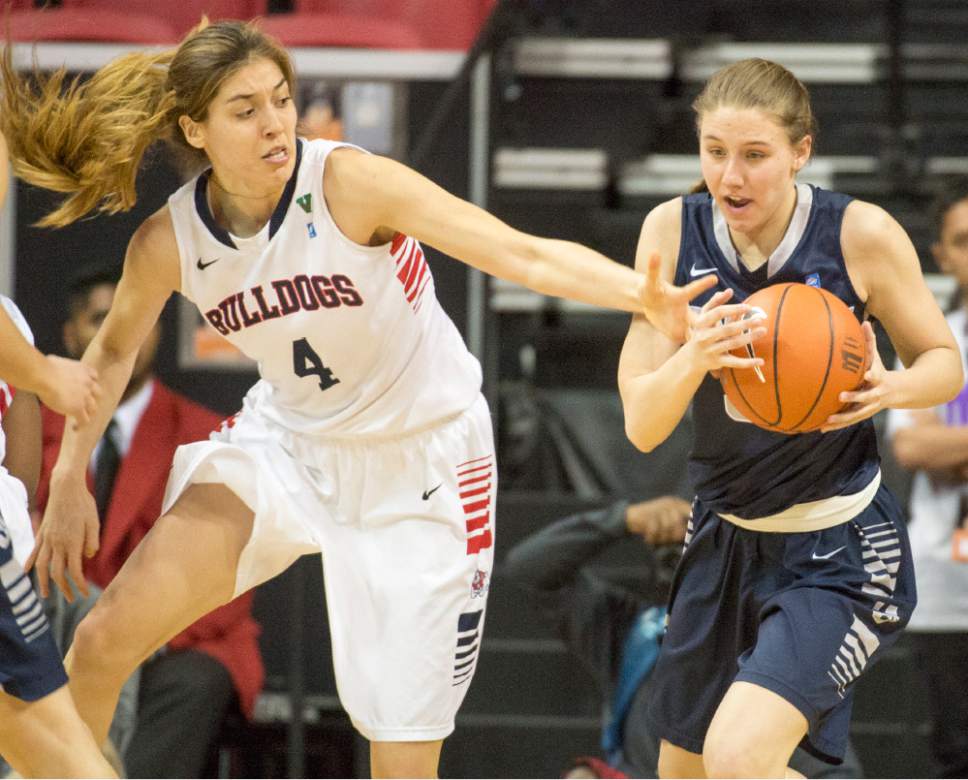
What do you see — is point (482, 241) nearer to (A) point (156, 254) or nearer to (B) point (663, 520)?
(A) point (156, 254)

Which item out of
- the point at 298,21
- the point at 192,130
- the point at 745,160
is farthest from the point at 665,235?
the point at 298,21

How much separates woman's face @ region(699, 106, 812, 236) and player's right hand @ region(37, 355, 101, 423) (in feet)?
4.49

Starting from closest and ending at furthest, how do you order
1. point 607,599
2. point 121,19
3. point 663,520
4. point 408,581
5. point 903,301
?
1. point 903,301
2. point 408,581
3. point 663,520
4. point 607,599
5. point 121,19

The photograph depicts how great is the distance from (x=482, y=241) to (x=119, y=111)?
0.91 meters

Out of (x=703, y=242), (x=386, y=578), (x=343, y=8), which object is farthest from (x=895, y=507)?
(x=343, y=8)

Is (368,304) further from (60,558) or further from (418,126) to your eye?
(418,126)

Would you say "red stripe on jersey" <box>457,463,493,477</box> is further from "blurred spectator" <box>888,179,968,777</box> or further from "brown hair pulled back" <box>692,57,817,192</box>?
"blurred spectator" <box>888,179,968,777</box>

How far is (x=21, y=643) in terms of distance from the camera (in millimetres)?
2906

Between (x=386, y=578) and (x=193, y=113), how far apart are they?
3.67 ft

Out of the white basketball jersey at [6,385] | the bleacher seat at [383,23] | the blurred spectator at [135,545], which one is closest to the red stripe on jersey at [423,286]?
the white basketball jersey at [6,385]

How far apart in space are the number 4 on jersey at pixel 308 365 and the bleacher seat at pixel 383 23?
2.78 metres

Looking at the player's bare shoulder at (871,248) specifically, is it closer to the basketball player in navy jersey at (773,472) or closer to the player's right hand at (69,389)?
the basketball player in navy jersey at (773,472)

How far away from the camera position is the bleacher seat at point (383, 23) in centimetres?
592

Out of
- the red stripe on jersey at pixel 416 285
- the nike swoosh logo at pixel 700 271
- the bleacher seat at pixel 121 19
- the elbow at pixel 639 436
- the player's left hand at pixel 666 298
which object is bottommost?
the elbow at pixel 639 436
